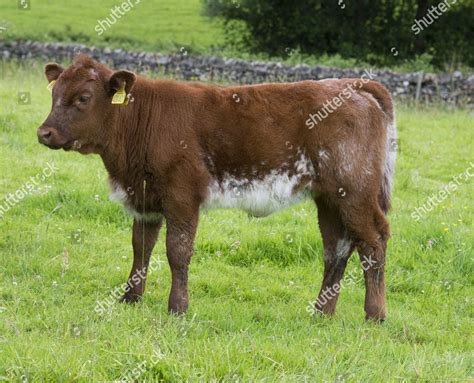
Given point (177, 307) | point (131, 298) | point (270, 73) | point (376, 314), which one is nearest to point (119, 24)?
point (270, 73)

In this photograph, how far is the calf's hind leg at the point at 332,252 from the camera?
21.7ft

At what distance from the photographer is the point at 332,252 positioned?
22.0 ft

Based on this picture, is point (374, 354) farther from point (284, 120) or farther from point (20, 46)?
point (20, 46)

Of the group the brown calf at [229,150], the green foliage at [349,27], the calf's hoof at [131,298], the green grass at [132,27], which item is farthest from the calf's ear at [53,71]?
the green foliage at [349,27]

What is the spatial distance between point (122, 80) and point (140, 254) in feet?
5.61

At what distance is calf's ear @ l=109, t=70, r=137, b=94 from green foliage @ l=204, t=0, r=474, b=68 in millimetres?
25386

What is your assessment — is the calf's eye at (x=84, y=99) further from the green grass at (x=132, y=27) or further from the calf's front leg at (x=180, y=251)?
the green grass at (x=132, y=27)

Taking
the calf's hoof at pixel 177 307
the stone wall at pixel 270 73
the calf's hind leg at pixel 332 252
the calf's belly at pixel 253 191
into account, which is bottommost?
the stone wall at pixel 270 73

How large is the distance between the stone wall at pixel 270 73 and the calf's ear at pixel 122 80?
13.5 m

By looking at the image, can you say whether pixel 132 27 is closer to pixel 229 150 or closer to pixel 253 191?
pixel 229 150

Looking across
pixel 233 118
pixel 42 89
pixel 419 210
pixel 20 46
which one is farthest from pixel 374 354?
pixel 20 46

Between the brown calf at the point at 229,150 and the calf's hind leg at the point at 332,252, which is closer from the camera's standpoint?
the brown calf at the point at 229,150

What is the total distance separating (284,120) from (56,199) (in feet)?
12.6

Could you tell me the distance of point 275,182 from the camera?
6215 mm
